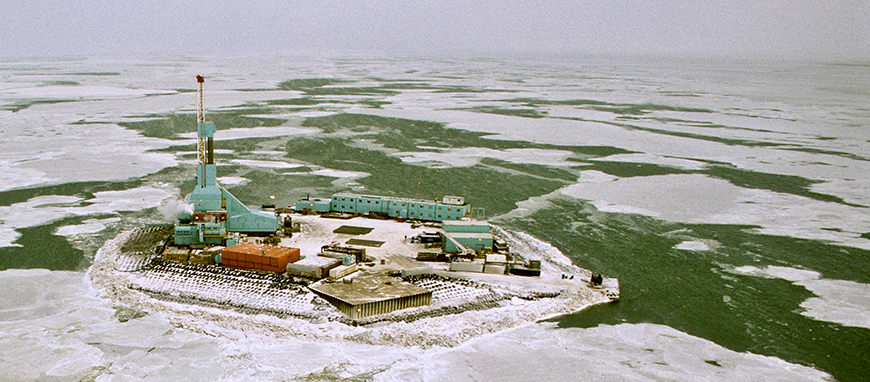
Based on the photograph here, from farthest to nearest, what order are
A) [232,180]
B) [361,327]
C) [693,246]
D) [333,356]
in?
[232,180] → [693,246] → [361,327] → [333,356]

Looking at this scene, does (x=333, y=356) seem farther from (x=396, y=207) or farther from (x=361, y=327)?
(x=396, y=207)

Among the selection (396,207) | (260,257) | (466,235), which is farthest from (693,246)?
(260,257)

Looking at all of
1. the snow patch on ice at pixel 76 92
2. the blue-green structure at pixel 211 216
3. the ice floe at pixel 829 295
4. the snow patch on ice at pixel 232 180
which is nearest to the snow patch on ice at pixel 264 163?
the snow patch on ice at pixel 232 180


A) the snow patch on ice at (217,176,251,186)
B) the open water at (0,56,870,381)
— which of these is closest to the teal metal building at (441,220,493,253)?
the open water at (0,56,870,381)

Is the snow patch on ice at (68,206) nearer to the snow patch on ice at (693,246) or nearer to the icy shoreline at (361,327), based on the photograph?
the icy shoreline at (361,327)

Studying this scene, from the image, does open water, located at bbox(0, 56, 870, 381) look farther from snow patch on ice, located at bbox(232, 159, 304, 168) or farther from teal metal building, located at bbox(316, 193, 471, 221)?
teal metal building, located at bbox(316, 193, 471, 221)
